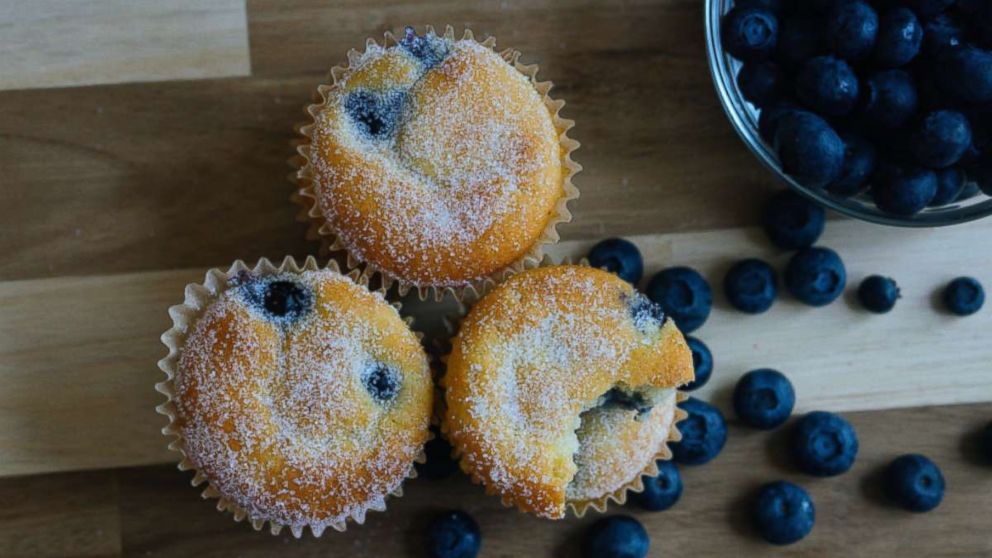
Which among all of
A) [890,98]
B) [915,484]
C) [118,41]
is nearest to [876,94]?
[890,98]

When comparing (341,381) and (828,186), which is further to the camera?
(828,186)

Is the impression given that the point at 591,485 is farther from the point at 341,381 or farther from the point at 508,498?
the point at 341,381

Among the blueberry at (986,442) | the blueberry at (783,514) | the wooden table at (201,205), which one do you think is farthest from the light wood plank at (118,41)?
the blueberry at (986,442)

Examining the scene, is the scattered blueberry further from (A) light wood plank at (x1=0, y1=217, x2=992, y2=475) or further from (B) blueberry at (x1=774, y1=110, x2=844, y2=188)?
(B) blueberry at (x1=774, y1=110, x2=844, y2=188)

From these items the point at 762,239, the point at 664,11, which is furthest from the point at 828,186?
the point at 664,11

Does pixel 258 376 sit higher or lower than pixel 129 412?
higher

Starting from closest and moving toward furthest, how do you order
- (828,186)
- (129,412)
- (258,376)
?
(258,376), (828,186), (129,412)

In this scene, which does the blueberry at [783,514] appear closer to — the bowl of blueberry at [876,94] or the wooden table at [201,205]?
the wooden table at [201,205]

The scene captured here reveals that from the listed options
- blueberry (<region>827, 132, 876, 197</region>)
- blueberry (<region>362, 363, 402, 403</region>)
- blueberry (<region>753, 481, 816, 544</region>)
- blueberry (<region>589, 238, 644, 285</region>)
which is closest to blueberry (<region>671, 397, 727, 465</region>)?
blueberry (<region>753, 481, 816, 544</region>)

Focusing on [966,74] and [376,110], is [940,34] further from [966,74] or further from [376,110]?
[376,110]
